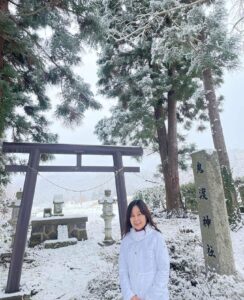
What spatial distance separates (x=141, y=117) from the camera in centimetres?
1084

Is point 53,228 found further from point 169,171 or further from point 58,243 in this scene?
point 169,171

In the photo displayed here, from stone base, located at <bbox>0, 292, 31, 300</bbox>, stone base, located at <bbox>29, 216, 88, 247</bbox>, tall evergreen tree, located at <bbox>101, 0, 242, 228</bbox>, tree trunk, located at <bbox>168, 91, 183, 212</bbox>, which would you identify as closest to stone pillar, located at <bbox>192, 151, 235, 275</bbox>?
stone base, located at <bbox>0, 292, 31, 300</bbox>

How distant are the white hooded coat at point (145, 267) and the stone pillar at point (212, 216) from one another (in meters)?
2.54

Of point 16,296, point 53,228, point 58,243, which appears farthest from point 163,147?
point 16,296

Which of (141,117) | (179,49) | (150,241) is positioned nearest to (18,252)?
(150,241)

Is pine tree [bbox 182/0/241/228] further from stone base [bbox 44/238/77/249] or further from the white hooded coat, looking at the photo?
the white hooded coat

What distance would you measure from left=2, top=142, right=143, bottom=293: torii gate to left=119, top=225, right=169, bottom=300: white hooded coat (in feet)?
11.6

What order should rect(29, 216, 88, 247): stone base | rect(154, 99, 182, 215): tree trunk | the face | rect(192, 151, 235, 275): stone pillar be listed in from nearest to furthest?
the face, rect(192, 151, 235, 275): stone pillar, rect(29, 216, 88, 247): stone base, rect(154, 99, 182, 215): tree trunk

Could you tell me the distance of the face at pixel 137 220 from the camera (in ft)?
8.96

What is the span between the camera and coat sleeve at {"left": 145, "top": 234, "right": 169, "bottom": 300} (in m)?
2.45

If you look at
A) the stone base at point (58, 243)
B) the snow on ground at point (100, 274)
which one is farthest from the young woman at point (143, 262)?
the stone base at point (58, 243)

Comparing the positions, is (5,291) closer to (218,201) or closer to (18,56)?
→ (218,201)

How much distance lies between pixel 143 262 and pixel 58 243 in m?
7.56

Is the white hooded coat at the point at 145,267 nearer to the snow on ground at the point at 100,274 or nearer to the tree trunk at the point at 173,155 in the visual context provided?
the snow on ground at the point at 100,274
